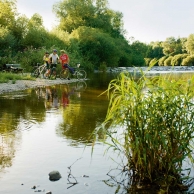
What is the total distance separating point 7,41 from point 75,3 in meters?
33.7

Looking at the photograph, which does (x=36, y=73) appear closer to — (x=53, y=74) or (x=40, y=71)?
(x=40, y=71)

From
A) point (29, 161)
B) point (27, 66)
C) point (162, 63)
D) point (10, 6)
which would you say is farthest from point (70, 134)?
point (162, 63)

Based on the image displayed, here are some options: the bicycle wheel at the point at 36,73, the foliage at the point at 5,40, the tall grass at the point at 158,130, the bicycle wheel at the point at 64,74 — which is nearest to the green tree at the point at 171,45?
the foliage at the point at 5,40

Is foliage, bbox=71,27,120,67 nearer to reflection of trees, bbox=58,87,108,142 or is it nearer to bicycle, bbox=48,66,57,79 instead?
bicycle, bbox=48,66,57,79

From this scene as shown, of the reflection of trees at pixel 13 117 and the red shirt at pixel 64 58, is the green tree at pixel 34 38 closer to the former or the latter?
the red shirt at pixel 64 58

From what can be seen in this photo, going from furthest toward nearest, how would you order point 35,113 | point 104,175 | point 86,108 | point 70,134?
1. point 86,108
2. point 35,113
3. point 70,134
4. point 104,175

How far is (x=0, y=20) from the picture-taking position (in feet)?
160

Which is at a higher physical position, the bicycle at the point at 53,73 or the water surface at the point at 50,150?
the bicycle at the point at 53,73

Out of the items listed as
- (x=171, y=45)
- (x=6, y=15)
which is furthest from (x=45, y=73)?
(x=171, y=45)

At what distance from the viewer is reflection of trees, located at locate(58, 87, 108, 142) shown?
845 cm

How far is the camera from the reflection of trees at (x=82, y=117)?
845 centimetres

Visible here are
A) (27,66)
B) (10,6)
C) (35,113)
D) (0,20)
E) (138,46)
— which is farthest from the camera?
(138,46)

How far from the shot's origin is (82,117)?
1052cm

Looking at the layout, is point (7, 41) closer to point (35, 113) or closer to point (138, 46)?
point (35, 113)
